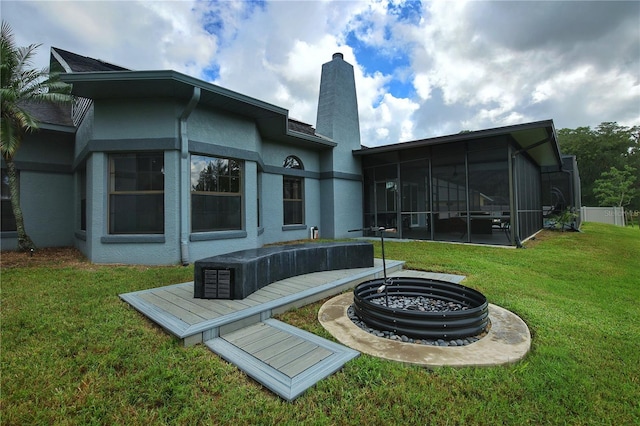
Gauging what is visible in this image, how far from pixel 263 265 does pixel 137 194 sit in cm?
456

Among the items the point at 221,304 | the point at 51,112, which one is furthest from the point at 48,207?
the point at 221,304

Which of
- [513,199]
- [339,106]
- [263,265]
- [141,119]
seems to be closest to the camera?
[263,265]

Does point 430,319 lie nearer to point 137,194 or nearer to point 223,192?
point 223,192

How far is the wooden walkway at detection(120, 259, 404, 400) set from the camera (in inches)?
86.6

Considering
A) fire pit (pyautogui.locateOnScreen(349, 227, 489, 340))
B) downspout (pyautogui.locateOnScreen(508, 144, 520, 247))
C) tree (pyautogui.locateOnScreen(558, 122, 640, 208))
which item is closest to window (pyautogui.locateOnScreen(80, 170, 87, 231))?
fire pit (pyautogui.locateOnScreen(349, 227, 489, 340))

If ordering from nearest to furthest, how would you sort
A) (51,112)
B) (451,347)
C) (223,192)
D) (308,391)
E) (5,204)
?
(308,391)
(451,347)
(223,192)
(5,204)
(51,112)

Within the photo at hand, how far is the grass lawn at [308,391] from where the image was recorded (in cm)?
176

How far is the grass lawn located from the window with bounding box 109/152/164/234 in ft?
9.69

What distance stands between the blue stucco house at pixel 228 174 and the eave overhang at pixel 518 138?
0.06 metres

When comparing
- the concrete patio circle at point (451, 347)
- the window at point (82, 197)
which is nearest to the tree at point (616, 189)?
the concrete patio circle at point (451, 347)

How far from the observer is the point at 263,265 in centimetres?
430

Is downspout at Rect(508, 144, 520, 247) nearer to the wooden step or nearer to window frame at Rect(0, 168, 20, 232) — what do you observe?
the wooden step

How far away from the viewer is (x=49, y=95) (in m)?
7.05

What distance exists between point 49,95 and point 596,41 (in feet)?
63.3
